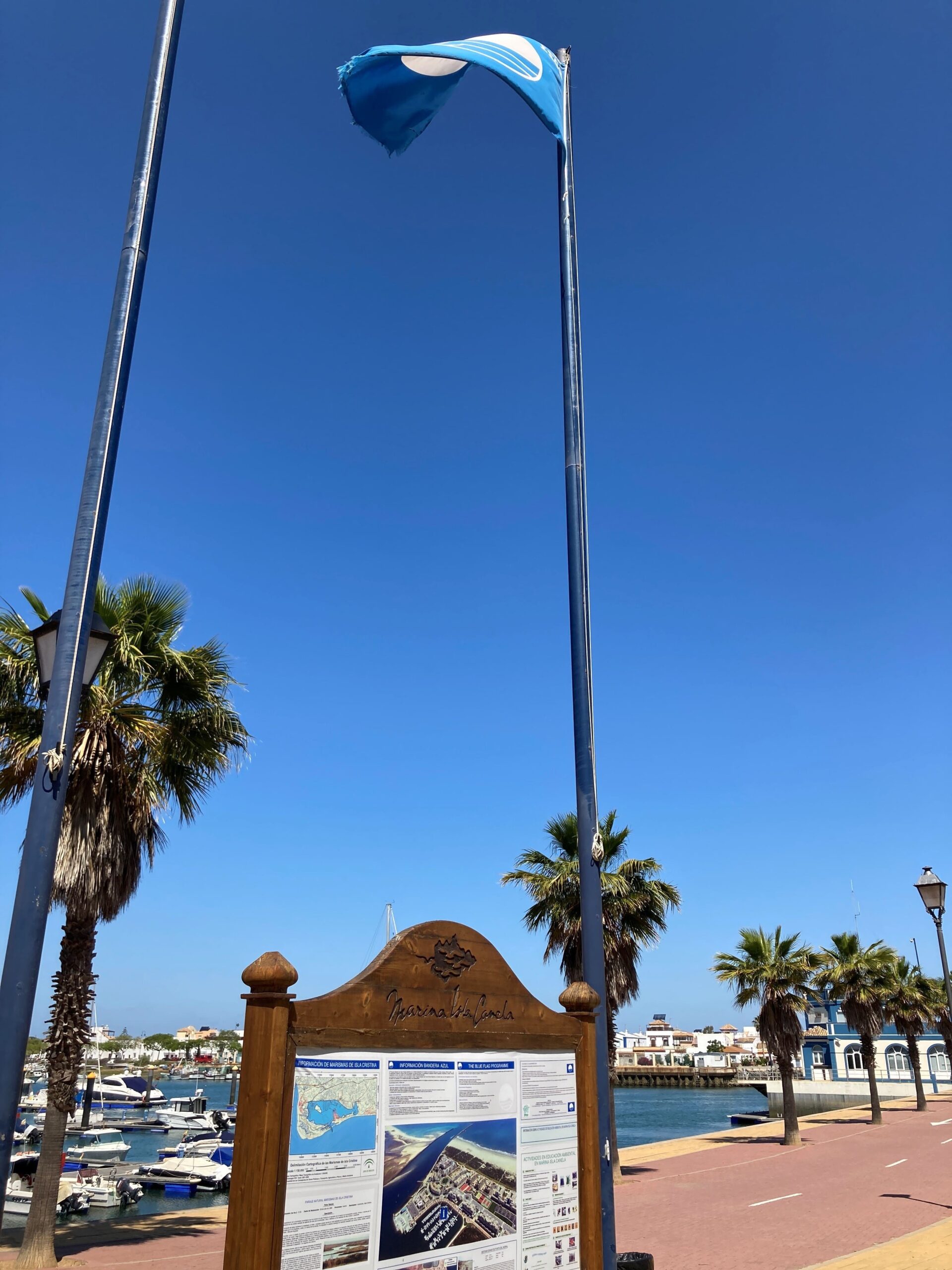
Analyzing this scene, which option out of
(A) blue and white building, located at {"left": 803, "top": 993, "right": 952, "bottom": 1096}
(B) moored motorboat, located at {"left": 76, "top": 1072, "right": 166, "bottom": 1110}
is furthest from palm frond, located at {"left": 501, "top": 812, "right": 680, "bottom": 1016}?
(B) moored motorboat, located at {"left": 76, "top": 1072, "right": 166, "bottom": 1110}

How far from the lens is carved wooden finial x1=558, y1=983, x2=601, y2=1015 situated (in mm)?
6945

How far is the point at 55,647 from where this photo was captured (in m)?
5.47

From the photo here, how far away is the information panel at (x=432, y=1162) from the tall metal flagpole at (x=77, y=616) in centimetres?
146

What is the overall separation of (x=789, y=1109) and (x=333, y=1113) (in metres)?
31.8

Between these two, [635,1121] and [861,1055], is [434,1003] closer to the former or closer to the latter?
[861,1055]

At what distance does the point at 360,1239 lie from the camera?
491 cm

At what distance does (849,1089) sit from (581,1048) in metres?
64.5

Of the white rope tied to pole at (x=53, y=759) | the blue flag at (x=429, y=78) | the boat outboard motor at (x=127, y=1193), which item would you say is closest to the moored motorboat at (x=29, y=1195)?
the boat outboard motor at (x=127, y=1193)

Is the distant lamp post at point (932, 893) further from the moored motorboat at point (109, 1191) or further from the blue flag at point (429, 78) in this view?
the moored motorboat at point (109, 1191)

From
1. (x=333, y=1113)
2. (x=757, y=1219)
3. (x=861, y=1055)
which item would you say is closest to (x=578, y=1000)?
(x=333, y=1113)

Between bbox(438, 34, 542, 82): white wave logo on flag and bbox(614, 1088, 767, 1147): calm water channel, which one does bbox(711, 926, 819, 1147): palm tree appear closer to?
bbox(614, 1088, 767, 1147): calm water channel

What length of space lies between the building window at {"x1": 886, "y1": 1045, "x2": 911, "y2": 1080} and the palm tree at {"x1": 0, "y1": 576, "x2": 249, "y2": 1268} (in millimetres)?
72934

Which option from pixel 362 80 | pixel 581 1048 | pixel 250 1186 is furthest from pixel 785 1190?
pixel 362 80

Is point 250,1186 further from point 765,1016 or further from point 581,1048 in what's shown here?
point 765,1016
